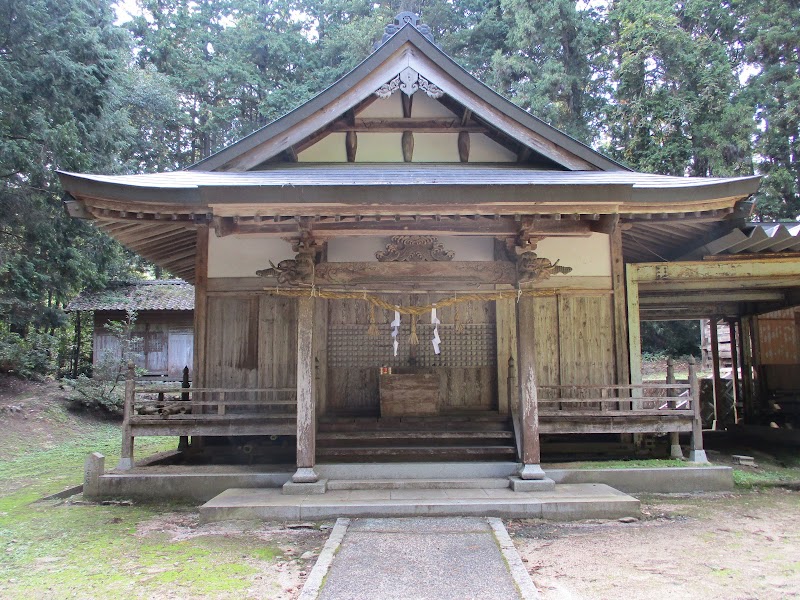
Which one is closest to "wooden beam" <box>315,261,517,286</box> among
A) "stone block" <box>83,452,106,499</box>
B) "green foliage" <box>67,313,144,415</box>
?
"stone block" <box>83,452,106,499</box>

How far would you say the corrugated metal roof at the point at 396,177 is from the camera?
24.8 ft

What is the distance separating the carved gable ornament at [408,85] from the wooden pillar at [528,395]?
374 centimetres

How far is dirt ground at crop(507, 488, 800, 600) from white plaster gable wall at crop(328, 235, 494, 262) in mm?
4580

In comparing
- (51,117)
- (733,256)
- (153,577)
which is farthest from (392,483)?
(51,117)

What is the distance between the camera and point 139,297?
24297 mm

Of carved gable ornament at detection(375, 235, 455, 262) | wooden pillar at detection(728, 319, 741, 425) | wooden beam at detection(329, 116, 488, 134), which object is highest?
wooden beam at detection(329, 116, 488, 134)

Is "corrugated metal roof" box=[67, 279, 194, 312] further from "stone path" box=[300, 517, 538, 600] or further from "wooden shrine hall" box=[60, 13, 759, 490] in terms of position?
"stone path" box=[300, 517, 538, 600]

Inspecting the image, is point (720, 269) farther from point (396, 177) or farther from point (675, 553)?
point (396, 177)

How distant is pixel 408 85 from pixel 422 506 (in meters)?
6.24

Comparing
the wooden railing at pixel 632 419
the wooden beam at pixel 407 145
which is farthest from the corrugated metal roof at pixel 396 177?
the wooden railing at pixel 632 419

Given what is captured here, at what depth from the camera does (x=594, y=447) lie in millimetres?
9641

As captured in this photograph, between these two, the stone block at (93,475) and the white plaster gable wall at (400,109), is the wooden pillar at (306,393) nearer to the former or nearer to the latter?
the stone block at (93,475)

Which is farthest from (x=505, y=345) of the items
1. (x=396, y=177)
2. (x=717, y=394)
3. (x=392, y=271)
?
(x=717, y=394)

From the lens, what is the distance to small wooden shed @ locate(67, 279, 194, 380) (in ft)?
78.4
